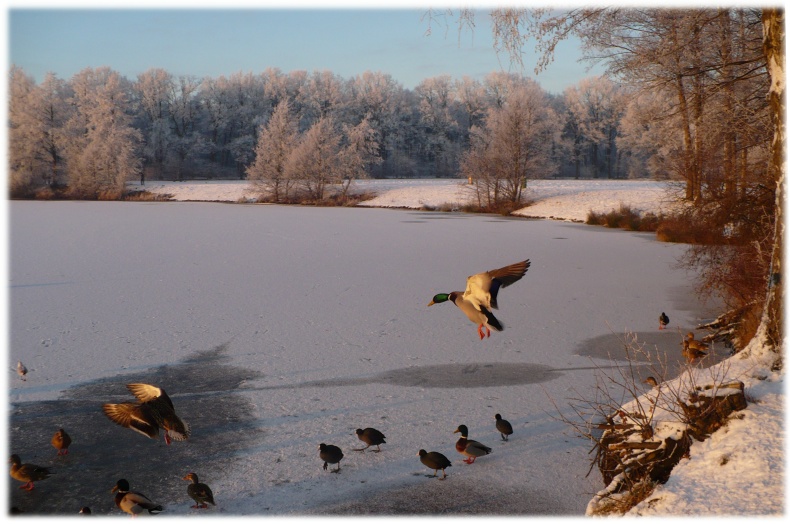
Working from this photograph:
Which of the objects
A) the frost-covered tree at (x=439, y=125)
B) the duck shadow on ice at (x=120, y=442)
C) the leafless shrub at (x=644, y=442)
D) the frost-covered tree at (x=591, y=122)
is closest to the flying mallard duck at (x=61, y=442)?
the duck shadow on ice at (x=120, y=442)

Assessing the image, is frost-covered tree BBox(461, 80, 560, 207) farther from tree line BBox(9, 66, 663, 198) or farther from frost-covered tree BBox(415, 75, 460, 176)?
frost-covered tree BBox(415, 75, 460, 176)

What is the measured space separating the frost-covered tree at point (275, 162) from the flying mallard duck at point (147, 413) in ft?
143

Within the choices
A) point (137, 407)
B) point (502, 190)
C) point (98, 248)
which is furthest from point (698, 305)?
point (502, 190)

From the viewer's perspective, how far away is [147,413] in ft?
17.8

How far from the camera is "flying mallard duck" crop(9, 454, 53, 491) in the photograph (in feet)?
16.1

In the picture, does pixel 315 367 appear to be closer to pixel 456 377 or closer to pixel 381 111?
pixel 456 377

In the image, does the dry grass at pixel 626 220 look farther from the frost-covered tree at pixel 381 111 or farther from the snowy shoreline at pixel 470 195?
the frost-covered tree at pixel 381 111

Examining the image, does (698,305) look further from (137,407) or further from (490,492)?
(137,407)

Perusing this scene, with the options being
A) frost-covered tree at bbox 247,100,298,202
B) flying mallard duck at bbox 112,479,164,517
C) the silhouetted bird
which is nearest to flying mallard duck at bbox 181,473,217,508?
flying mallard duck at bbox 112,479,164,517

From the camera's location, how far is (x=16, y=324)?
381 inches

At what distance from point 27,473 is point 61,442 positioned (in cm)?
51

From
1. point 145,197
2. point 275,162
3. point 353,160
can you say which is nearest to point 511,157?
point 353,160

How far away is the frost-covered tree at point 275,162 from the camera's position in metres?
48.9

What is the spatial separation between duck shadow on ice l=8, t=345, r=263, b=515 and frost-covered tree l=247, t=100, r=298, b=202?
138ft
